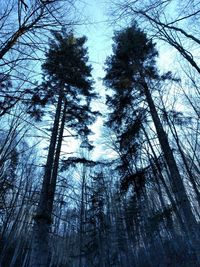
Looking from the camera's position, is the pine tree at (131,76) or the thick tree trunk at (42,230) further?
the pine tree at (131,76)

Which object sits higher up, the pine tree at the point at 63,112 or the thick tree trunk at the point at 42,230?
the pine tree at the point at 63,112

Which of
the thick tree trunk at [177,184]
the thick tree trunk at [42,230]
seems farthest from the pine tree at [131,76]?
the thick tree trunk at [42,230]

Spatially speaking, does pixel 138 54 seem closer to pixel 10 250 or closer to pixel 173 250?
pixel 173 250

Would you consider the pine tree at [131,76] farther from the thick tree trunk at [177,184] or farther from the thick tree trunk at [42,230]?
the thick tree trunk at [42,230]

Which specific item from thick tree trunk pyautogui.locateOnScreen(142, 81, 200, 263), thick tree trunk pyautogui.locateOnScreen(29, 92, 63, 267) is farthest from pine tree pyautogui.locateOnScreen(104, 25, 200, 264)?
thick tree trunk pyautogui.locateOnScreen(29, 92, 63, 267)

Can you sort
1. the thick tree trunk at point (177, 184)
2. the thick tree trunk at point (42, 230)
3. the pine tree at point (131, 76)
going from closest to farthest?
1. the thick tree trunk at point (42, 230)
2. the thick tree trunk at point (177, 184)
3. the pine tree at point (131, 76)

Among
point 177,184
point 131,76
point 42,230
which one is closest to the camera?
point 42,230

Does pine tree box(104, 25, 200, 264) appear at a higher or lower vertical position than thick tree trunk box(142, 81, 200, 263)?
higher

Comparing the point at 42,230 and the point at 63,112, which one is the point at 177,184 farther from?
the point at 63,112

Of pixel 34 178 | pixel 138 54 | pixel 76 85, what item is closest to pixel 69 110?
pixel 76 85

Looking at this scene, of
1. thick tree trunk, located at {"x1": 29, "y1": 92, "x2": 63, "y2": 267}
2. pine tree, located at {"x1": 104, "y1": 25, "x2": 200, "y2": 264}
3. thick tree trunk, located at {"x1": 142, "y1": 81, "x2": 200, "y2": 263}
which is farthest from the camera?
pine tree, located at {"x1": 104, "y1": 25, "x2": 200, "y2": 264}

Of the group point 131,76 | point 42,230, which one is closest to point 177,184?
point 42,230

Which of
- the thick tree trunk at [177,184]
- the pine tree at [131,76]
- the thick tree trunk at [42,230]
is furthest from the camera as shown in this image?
the pine tree at [131,76]

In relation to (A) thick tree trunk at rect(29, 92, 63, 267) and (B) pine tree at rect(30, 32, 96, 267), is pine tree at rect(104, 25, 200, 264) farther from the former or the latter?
(A) thick tree trunk at rect(29, 92, 63, 267)
